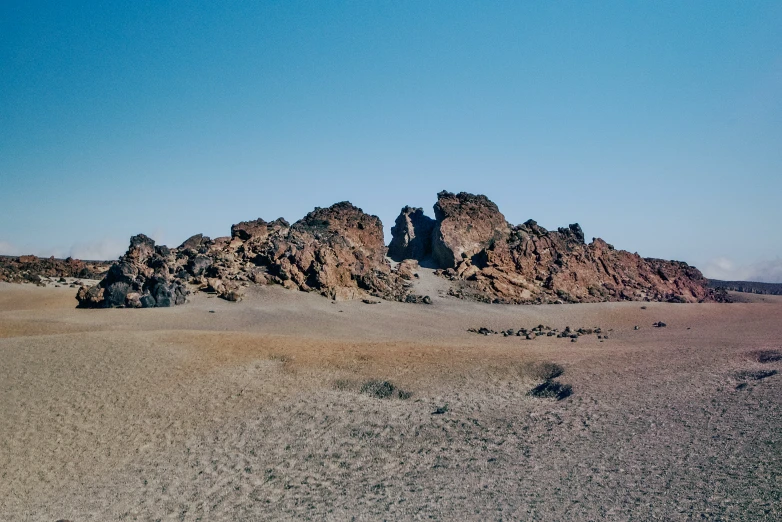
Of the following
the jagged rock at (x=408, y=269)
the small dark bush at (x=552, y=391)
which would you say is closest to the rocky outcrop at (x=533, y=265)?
the jagged rock at (x=408, y=269)

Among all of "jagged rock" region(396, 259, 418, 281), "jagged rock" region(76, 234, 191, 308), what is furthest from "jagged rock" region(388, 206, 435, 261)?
"jagged rock" region(76, 234, 191, 308)

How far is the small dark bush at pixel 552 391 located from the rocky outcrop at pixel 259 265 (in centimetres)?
1479

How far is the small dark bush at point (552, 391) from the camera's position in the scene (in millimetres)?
11453

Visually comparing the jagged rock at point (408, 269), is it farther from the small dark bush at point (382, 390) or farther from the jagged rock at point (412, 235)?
the small dark bush at point (382, 390)

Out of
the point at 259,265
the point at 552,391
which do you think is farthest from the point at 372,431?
the point at 259,265

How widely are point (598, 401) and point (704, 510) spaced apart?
419 centimetres

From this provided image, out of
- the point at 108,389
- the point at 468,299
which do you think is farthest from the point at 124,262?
the point at 468,299

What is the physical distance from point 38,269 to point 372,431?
3309 cm

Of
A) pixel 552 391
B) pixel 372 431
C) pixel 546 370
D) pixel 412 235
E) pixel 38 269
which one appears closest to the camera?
pixel 372 431

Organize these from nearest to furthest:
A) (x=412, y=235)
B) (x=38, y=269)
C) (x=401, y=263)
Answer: (x=401, y=263) → (x=38, y=269) → (x=412, y=235)

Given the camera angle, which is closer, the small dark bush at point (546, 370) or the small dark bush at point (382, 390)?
the small dark bush at point (382, 390)

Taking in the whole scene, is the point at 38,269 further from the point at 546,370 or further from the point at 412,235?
the point at 546,370

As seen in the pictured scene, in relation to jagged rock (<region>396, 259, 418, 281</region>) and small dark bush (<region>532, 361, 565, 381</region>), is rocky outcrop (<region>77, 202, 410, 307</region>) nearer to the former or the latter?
jagged rock (<region>396, 259, 418, 281</region>)

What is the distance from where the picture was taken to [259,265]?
27.8m
